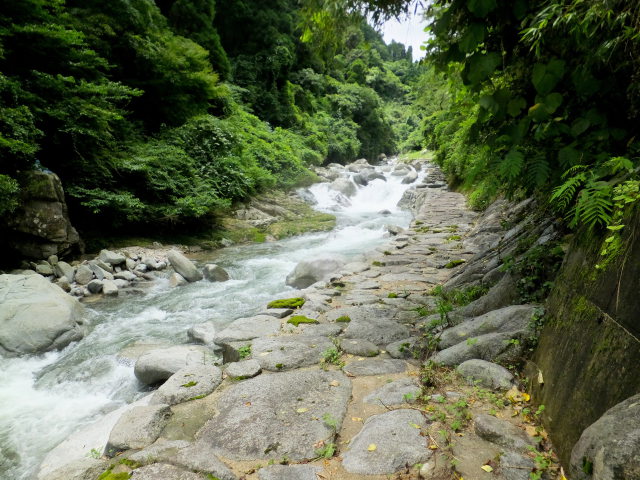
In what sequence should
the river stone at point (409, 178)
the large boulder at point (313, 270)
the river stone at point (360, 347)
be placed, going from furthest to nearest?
the river stone at point (409, 178)
the large boulder at point (313, 270)
the river stone at point (360, 347)

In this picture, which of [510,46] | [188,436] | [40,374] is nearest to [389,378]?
[188,436]

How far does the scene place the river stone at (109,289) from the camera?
7.25 meters

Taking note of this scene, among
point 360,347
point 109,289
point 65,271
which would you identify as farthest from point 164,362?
point 65,271

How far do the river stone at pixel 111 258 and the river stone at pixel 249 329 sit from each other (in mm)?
5426

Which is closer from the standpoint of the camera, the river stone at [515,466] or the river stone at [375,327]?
the river stone at [515,466]

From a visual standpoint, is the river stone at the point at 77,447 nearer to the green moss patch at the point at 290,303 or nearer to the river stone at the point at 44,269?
the green moss patch at the point at 290,303

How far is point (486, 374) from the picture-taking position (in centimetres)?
261

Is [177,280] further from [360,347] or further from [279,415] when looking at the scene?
[279,415]

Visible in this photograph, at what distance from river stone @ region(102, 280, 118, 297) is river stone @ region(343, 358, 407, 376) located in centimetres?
591

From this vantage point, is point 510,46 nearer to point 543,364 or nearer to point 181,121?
point 543,364

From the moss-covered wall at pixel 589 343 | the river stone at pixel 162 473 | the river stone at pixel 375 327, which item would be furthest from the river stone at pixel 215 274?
the moss-covered wall at pixel 589 343

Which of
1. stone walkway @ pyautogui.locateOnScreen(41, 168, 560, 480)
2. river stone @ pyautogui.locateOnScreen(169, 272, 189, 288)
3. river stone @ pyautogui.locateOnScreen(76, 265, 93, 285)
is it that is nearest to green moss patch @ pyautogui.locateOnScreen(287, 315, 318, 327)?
stone walkway @ pyautogui.locateOnScreen(41, 168, 560, 480)

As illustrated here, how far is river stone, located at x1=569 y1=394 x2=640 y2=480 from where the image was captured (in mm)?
1347

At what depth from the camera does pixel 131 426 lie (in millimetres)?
2592
